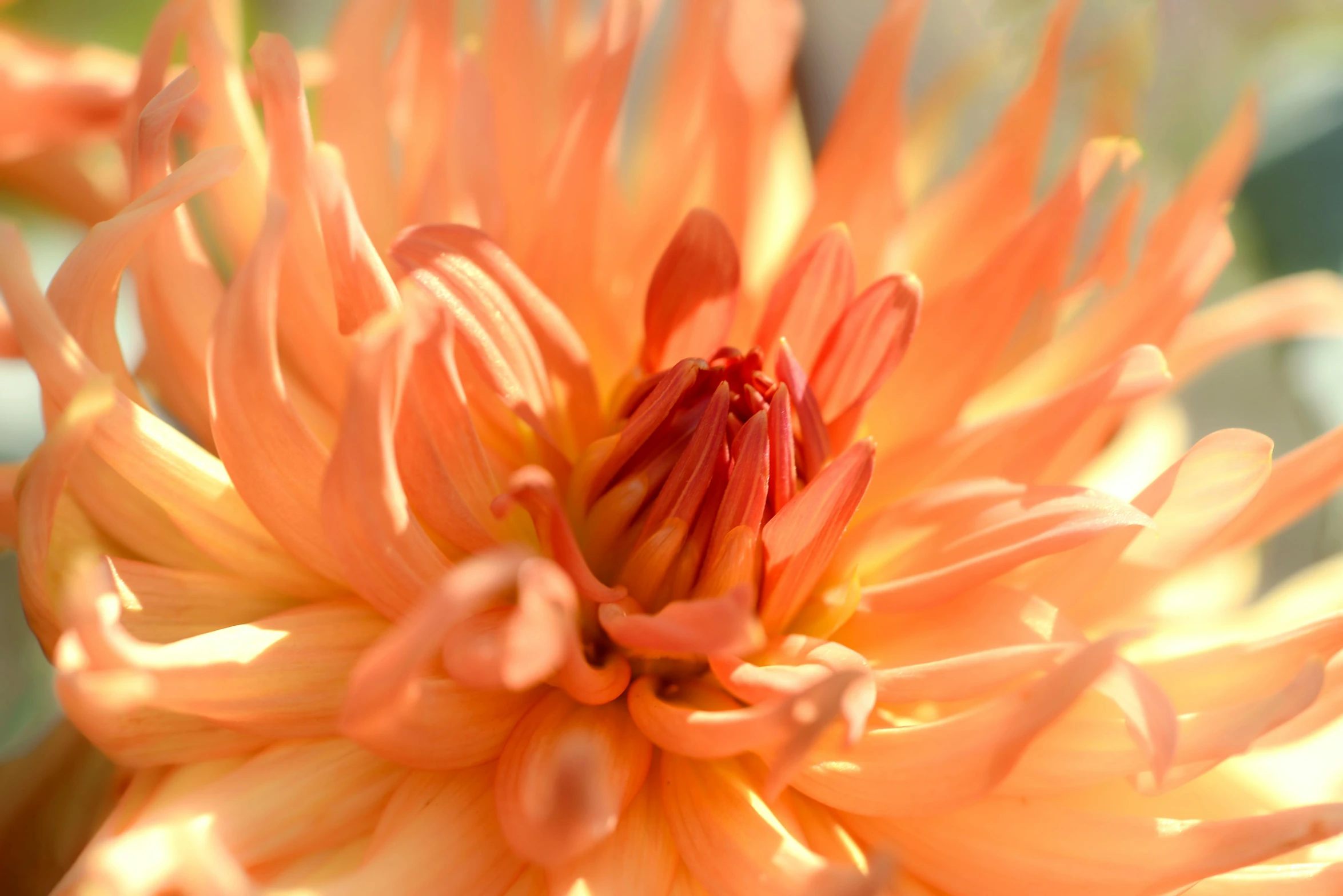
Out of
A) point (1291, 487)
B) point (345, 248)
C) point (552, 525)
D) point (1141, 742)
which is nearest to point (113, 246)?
point (345, 248)

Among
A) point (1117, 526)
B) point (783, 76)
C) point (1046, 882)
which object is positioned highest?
point (783, 76)

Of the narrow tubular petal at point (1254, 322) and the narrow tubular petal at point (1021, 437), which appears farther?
the narrow tubular petal at point (1254, 322)

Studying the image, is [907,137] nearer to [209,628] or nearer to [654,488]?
[654,488]

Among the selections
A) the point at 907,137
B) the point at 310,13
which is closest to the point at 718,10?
the point at 907,137

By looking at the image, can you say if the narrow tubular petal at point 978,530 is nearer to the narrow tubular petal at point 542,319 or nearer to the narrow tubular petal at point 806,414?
the narrow tubular petal at point 806,414

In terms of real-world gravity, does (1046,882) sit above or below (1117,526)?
below

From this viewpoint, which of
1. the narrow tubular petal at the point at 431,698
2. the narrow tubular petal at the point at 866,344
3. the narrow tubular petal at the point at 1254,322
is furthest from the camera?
the narrow tubular petal at the point at 1254,322

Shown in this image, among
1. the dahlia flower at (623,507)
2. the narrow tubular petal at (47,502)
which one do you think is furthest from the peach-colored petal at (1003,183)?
the narrow tubular petal at (47,502)
